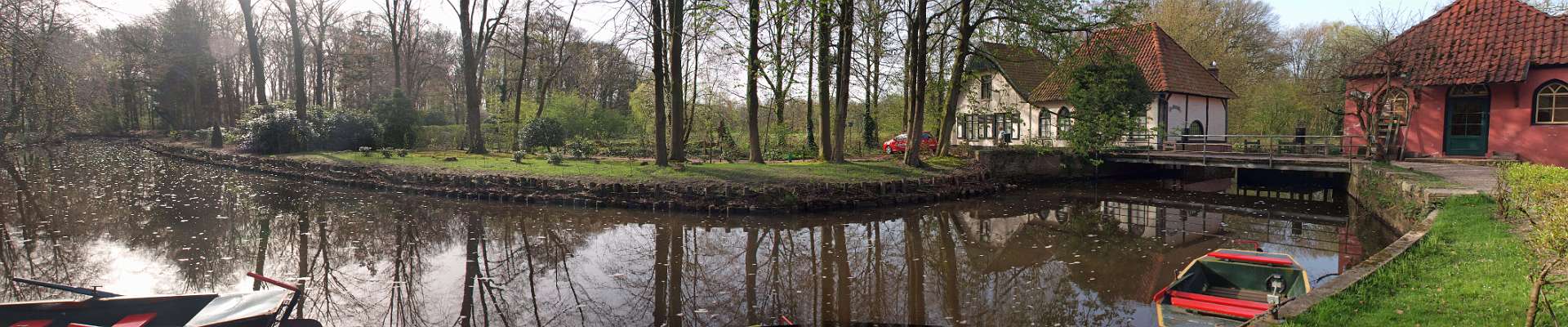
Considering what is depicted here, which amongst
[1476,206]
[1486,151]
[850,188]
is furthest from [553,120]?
[1486,151]

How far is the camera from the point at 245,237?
38.7ft

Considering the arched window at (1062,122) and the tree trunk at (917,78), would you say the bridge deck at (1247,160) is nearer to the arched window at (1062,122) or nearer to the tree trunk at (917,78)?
the arched window at (1062,122)

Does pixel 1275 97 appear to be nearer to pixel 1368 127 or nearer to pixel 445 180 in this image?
pixel 1368 127

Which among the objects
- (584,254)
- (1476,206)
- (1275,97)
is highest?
(1275,97)

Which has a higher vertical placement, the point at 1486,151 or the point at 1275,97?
the point at 1275,97

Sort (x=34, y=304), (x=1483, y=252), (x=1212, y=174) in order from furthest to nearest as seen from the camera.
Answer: (x=1212, y=174), (x=1483, y=252), (x=34, y=304)

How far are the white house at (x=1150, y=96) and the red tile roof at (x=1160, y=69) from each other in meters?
0.03

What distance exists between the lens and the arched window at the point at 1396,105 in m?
20.2

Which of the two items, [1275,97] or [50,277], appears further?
[1275,97]

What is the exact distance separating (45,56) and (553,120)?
13943mm

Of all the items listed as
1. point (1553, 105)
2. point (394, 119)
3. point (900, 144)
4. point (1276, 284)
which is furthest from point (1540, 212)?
point (394, 119)

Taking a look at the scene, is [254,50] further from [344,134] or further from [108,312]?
[108,312]

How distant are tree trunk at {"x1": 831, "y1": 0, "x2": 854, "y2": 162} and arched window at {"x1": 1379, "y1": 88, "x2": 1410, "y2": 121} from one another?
46.0 feet

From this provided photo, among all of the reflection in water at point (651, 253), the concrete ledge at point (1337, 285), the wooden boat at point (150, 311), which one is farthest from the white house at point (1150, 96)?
the wooden boat at point (150, 311)
